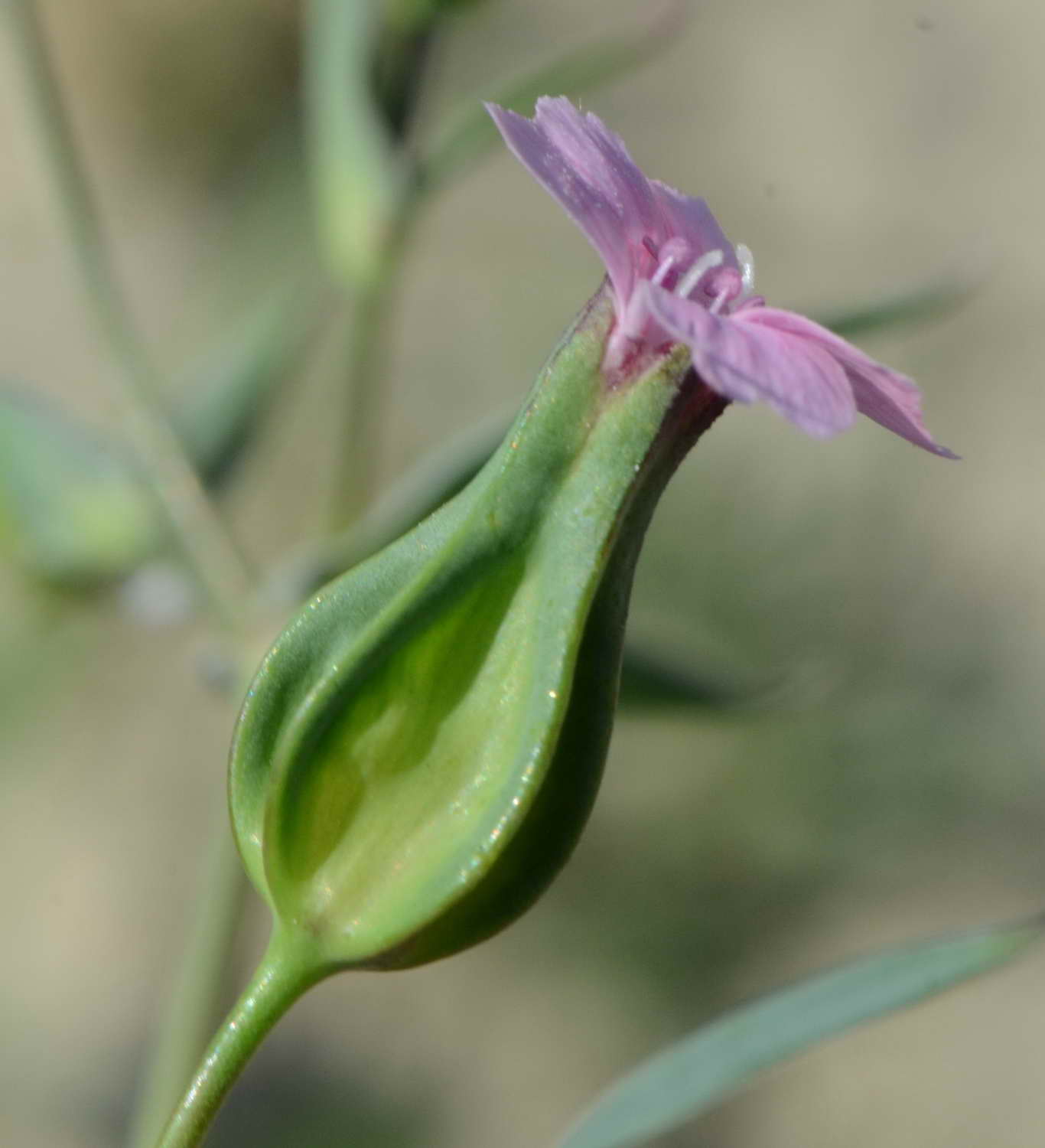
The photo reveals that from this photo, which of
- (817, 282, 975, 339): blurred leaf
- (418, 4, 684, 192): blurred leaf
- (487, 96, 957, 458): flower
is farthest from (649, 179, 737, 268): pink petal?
(418, 4, 684, 192): blurred leaf

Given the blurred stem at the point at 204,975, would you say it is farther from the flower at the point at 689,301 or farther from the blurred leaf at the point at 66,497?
the flower at the point at 689,301

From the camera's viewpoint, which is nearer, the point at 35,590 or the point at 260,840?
the point at 260,840

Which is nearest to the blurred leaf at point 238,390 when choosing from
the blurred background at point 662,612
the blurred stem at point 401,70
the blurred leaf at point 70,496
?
the blurred leaf at point 70,496

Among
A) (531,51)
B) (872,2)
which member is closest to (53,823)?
(531,51)

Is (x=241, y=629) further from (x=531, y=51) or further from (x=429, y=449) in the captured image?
(x=531, y=51)

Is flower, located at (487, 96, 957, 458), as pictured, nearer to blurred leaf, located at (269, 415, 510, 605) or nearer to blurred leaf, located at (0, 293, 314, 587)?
blurred leaf, located at (269, 415, 510, 605)
